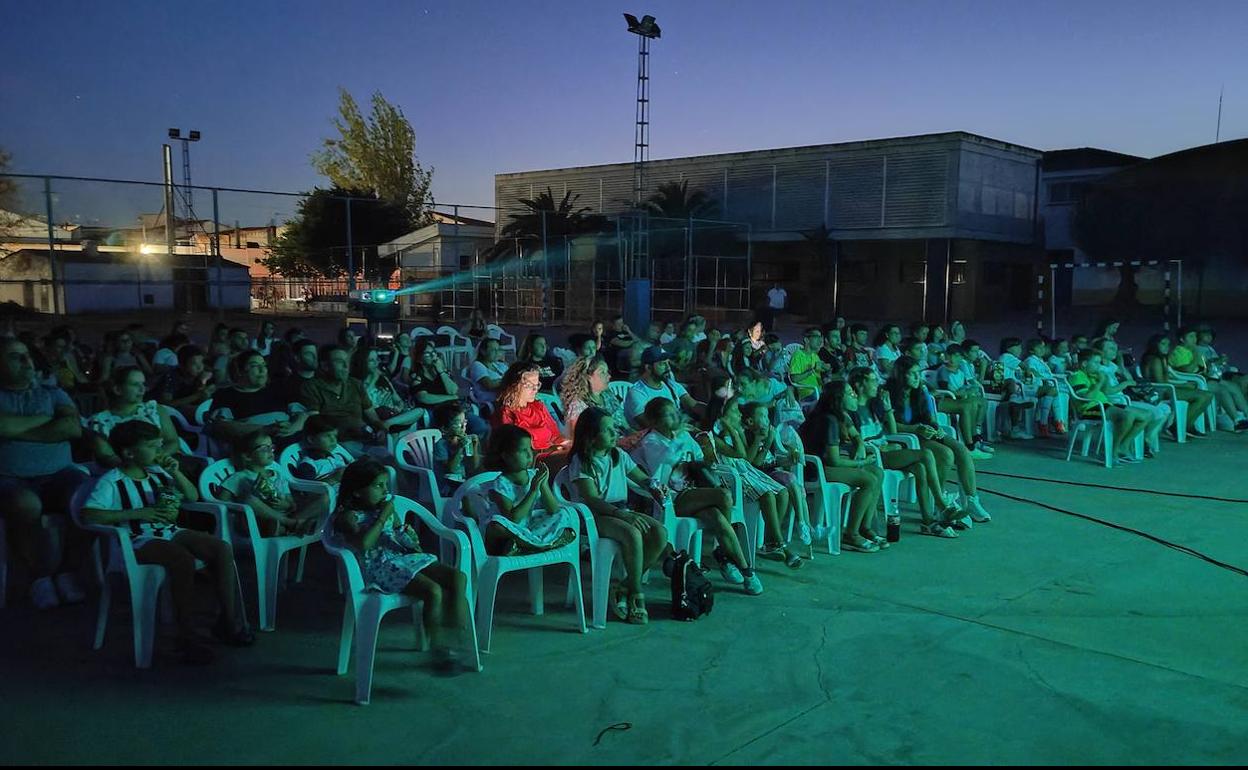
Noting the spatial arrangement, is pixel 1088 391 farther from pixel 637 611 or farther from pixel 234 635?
pixel 234 635

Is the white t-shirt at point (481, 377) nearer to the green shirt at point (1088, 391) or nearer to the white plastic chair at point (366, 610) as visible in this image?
the white plastic chair at point (366, 610)

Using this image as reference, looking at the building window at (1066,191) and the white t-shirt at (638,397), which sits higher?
the building window at (1066,191)

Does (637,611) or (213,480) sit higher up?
(213,480)

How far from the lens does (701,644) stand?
13.7 feet

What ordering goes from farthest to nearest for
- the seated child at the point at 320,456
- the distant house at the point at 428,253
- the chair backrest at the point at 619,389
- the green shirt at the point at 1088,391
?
the distant house at the point at 428,253
the green shirt at the point at 1088,391
the chair backrest at the point at 619,389
the seated child at the point at 320,456

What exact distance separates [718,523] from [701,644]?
0.91m

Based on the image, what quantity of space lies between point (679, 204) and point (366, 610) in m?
27.7

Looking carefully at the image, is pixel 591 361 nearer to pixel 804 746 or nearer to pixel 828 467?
pixel 828 467

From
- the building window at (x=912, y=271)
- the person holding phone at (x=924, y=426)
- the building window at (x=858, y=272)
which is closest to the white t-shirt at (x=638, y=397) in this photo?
the person holding phone at (x=924, y=426)

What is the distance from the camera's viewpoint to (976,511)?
256 inches

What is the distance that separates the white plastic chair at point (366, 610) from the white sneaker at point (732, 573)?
4.83 ft

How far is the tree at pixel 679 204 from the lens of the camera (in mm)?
30406

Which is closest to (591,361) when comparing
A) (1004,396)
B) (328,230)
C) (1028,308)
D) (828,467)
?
(828,467)

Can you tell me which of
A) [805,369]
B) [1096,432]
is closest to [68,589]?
[805,369]
